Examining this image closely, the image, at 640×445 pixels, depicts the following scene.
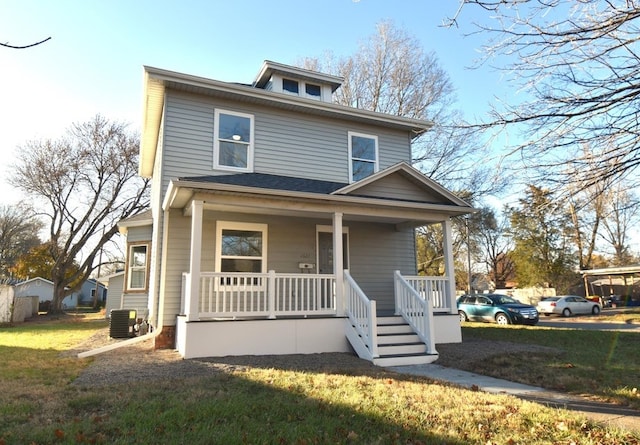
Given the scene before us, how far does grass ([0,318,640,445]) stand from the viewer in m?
3.62

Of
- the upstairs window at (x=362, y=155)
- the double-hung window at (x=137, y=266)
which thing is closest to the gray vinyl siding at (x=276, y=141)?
the upstairs window at (x=362, y=155)

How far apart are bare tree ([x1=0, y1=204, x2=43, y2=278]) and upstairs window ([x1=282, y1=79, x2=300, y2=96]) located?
33087 mm

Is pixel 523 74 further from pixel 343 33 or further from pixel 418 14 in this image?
pixel 343 33

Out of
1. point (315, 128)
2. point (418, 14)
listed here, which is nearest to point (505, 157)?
point (418, 14)

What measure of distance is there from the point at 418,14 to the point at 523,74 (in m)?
1.33

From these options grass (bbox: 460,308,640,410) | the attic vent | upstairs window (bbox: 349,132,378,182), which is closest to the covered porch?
upstairs window (bbox: 349,132,378,182)

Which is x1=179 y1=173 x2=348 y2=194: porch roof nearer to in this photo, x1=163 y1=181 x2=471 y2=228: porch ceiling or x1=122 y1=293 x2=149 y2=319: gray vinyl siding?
x1=163 y1=181 x2=471 y2=228: porch ceiling

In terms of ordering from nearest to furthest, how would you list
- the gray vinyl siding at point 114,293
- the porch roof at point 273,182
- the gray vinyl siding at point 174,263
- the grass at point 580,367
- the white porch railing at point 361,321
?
the grass at point 580,367, the white porch railing at point 361,321, the porch roof at point 273,182, the gray vinyl siding at point 174,263, the gray vinyl siding at point 114,293

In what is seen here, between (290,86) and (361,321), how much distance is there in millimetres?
7962

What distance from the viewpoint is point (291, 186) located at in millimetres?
9211

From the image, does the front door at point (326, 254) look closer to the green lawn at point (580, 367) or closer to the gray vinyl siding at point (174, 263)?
the gray vinyl siding at point (174, 263)

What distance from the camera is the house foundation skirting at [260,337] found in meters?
7.70

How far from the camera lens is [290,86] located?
42.2 feet

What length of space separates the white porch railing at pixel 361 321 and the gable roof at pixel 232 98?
4.98m
